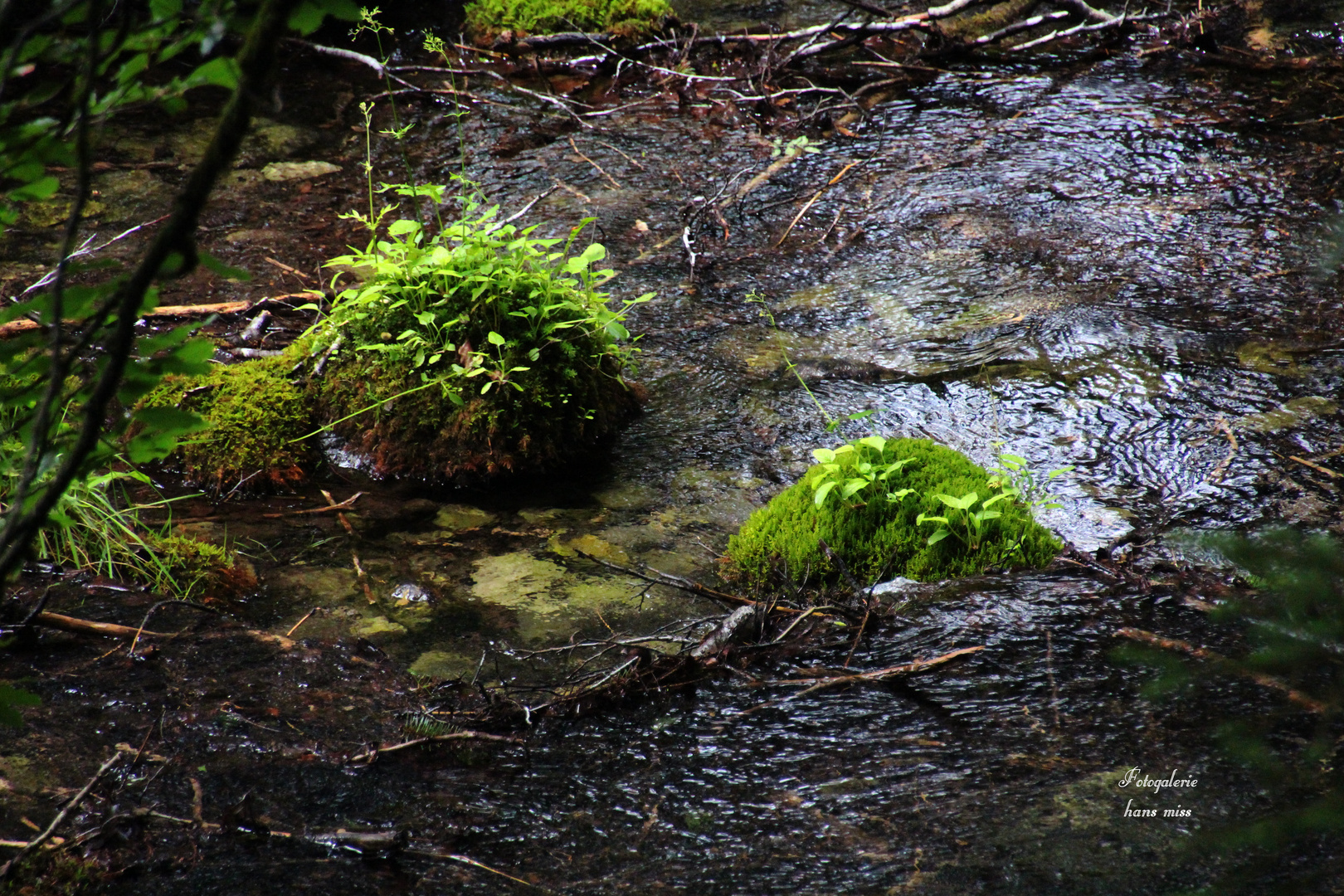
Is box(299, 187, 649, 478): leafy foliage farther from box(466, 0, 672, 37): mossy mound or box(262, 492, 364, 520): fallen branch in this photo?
box(466, 0, 672, 37): mossy mound

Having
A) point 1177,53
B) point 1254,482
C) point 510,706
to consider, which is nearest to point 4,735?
point 510,706

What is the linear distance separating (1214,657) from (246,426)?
4.22 metres

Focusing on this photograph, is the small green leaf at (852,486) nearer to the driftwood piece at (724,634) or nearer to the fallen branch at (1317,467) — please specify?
the driftwood piece at (724,634)

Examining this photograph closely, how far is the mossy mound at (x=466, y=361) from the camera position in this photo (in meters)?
4.67

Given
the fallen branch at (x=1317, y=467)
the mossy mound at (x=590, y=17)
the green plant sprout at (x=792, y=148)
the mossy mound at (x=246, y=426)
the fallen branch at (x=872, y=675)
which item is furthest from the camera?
the mossy mound at (x=590, y=17)

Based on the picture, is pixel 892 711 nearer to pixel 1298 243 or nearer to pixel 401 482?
pixel 401 482

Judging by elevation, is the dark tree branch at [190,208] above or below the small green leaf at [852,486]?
above

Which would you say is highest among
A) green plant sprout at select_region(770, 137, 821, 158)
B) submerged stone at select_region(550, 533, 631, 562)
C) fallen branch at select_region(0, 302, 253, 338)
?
green plant sprout at select_region(770, 137, 821, 158)

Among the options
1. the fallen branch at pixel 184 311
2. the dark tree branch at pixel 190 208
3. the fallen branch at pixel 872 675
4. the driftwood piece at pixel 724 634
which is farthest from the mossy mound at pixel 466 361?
the dark tree branch at pixel 190 208

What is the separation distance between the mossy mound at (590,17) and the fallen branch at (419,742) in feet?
27.3

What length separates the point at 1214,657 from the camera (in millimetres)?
3033

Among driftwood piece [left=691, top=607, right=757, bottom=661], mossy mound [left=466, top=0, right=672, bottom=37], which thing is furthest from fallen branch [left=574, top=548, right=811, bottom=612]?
mossy mound [left=466, top=0, right=672, bottom=37]

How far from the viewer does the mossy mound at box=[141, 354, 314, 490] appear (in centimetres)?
466

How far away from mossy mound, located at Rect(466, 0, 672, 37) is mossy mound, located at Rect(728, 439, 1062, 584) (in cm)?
703
